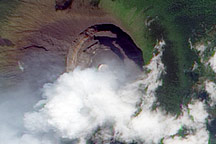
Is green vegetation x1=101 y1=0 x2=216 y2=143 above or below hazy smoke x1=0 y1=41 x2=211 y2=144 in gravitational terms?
above

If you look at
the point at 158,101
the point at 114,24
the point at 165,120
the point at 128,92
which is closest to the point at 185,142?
the point at 165,120

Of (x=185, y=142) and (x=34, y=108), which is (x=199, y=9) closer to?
(x=185, y=142)

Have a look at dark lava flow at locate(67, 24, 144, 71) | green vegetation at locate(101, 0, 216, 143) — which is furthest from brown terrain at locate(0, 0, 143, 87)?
green vegetation at locate(101, 0, 216, 143)

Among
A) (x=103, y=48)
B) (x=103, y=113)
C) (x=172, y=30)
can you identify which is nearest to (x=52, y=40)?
(x=103, y=48)

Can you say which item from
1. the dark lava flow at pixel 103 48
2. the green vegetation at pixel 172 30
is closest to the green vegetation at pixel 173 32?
the green vegetation at pixel 172 30

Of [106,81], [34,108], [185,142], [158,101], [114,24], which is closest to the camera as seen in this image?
[34,108]

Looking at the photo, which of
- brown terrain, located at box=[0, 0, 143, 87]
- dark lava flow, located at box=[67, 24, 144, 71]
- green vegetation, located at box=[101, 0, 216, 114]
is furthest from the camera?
green vegetation, located at box=[101, 0, 216, 114]

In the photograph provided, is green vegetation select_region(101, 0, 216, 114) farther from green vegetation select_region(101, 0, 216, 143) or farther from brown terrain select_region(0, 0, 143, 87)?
brown terrain select_region(0, 0, 143, 87)
